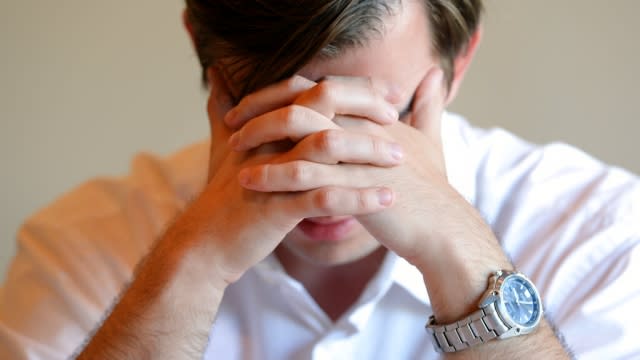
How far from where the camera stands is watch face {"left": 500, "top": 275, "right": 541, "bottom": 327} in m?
1.14

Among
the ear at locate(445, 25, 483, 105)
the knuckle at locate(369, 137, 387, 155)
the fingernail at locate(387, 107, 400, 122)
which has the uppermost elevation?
the fingernail at locate(387, 107, 400, 122)

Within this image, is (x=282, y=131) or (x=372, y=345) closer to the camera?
(x=282, y=131)


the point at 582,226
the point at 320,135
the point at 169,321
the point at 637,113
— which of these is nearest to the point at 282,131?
the point at 320,135

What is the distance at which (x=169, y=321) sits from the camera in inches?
45.5

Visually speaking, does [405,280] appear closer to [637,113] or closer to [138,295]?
[138,295]

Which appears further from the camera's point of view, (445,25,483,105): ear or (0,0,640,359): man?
(445,25,483,105): ear

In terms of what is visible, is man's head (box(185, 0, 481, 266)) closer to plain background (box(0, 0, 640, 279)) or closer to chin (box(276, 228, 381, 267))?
chin (box(276, 228, 381, 267))

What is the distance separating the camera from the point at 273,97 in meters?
1.11

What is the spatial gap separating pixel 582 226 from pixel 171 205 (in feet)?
2.06

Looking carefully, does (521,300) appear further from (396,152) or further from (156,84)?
(156,84)

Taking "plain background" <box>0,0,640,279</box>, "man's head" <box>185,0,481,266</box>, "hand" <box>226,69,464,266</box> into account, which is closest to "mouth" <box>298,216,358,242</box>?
"man's head" <box>185,0,481,266</box>

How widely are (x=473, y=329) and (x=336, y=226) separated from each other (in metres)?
0.23

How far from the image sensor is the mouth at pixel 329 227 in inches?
48.8

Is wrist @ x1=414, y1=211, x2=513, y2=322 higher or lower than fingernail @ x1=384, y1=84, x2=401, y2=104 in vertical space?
lower
